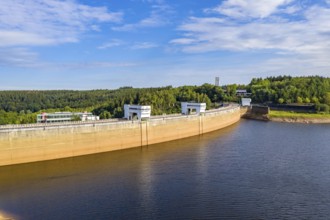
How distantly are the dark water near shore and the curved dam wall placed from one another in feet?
4.09

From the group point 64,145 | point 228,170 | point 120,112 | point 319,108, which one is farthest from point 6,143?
point 319,108

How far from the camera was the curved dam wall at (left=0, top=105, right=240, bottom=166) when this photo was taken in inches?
1097

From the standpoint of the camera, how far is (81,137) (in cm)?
3222

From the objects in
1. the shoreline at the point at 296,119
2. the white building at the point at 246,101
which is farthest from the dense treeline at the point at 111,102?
the shoreline at the point at 296,119

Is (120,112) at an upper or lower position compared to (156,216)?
upper

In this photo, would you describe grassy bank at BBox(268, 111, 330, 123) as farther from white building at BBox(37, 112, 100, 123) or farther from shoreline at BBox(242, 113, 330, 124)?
white building at BBox(37, 112, 100, 123)

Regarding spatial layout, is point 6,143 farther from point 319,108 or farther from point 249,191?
point 319,108

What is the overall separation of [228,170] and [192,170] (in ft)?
9.17

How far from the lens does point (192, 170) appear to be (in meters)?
26.5

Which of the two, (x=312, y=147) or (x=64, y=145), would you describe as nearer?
(x=64, y=145)

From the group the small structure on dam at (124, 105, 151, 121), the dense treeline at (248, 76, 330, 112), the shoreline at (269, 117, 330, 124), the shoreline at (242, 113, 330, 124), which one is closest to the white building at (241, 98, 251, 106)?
the dense treeline at (248, 76, 330, 112)

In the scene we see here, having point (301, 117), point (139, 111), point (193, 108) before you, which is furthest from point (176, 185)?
point (301, 117)

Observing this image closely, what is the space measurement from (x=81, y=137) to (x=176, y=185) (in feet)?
→ 43.3

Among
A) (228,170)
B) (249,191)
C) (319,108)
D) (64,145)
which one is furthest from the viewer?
(319,108)
